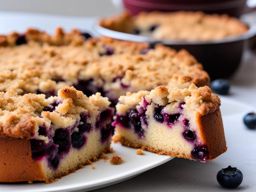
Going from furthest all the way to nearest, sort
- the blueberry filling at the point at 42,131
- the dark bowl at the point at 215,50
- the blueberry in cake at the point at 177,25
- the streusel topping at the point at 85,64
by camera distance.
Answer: the blueberry in cake at the point at 177,25 → the dark bowl at the point at 215,50 → the streusel topping at the point at 85,64 → the blueberry filling at the point at 42,131

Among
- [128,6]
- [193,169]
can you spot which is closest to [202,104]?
[193,169]

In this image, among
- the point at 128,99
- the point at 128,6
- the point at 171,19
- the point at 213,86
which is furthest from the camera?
the point at 128,6

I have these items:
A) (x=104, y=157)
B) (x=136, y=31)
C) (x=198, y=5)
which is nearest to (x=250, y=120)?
(x=104, y=157)

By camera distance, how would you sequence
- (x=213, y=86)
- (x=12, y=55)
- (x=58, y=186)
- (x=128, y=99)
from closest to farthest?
(x=58, y=186) < (x=128, y=99) < (x=12, y=55) < (x=213, y=86)

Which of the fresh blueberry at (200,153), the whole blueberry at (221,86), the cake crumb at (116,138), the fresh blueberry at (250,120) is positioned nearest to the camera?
the fresh blueberry at (200,153)

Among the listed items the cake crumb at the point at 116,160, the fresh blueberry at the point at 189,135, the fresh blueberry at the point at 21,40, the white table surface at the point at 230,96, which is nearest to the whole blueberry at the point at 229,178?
the white table surface at the point at 230,96

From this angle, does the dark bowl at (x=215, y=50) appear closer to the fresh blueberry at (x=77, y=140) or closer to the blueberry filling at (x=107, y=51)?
the blueberry filling at (x=107, y=51)

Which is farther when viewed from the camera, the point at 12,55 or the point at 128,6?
the point at 128,6

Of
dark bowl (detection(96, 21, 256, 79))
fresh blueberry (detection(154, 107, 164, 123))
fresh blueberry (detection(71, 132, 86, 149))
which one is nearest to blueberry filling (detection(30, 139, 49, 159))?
fresh blueberry (detection(71, 132, 86, 149))

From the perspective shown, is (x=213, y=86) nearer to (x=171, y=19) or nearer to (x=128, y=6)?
(x=171, y=19)
